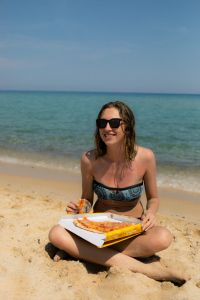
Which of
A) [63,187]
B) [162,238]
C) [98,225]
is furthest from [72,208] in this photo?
[63,187]

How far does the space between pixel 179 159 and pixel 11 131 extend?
7785 mm

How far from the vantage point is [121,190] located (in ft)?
11.6

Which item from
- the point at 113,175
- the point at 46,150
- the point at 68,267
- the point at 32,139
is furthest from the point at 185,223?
the point at 32,139

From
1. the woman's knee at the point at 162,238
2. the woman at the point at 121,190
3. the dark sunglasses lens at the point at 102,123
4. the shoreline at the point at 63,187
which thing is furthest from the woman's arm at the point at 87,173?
the shoreline at the point at 63,187

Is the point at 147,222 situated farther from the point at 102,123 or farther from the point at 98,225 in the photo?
the point at 102,123

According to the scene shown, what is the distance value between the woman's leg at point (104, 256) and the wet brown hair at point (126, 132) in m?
0.82

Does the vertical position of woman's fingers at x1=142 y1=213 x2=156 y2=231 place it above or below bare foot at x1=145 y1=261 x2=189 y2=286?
above

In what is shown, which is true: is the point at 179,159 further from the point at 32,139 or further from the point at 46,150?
the point at 32,139

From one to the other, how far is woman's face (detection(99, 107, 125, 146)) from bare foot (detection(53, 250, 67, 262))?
1094mm

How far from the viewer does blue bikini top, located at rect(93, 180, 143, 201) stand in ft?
11.6

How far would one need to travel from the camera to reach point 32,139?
13.1m

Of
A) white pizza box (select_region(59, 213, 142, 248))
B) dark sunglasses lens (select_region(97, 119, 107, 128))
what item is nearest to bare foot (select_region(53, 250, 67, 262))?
white pizza box (select_region(59, 213, 142, 248))

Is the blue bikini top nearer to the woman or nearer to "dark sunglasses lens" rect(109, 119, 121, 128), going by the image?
the woman

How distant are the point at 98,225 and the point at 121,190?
15.3 inches
